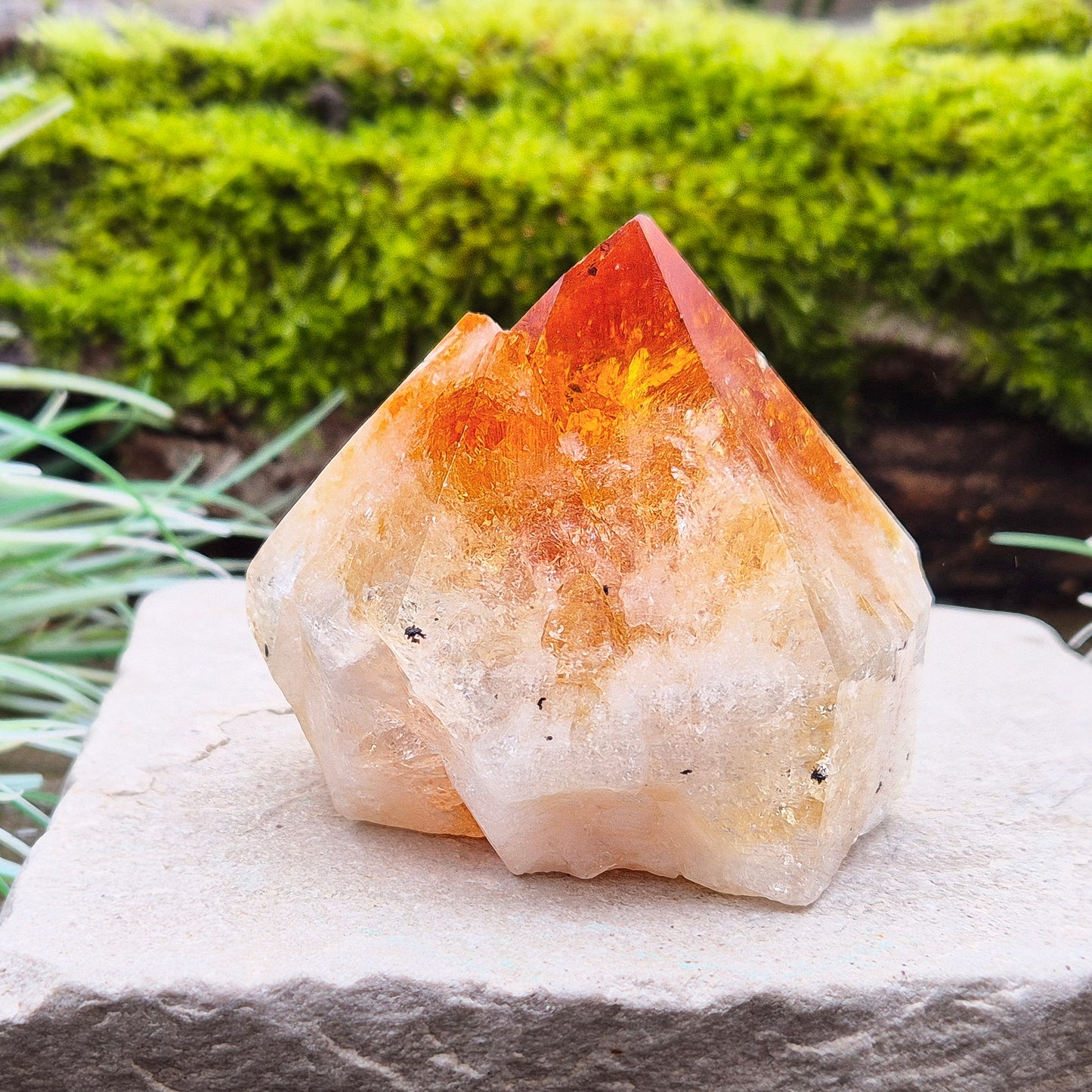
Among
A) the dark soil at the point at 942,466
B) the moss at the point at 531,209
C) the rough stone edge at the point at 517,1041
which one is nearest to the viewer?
the rough stone edge at the point at 517,1041

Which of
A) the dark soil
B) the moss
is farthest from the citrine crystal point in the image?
the dark soil

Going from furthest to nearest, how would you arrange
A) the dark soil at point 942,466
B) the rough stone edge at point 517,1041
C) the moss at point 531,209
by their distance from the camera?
the dark soil at point 942,466
the moss at point 531,209
the rough stone edge at point 517,1041

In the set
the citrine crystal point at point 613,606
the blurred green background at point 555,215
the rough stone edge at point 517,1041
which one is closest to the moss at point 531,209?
the blurred green background at point 555,215

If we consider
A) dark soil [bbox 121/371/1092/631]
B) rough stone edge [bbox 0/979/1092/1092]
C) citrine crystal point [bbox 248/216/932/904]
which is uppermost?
citrine crystal point [bbox 248/216/932/904]

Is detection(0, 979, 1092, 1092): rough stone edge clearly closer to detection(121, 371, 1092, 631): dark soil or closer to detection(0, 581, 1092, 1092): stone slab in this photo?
detection(0, 581, 1092, 1092): stone slab

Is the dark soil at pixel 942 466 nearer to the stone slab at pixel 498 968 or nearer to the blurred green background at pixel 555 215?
the blurred green background at pixel 555 215

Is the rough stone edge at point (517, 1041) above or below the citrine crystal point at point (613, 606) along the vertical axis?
below

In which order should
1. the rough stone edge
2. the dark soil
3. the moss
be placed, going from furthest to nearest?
the dark soil, the moss, the rough stone edge
